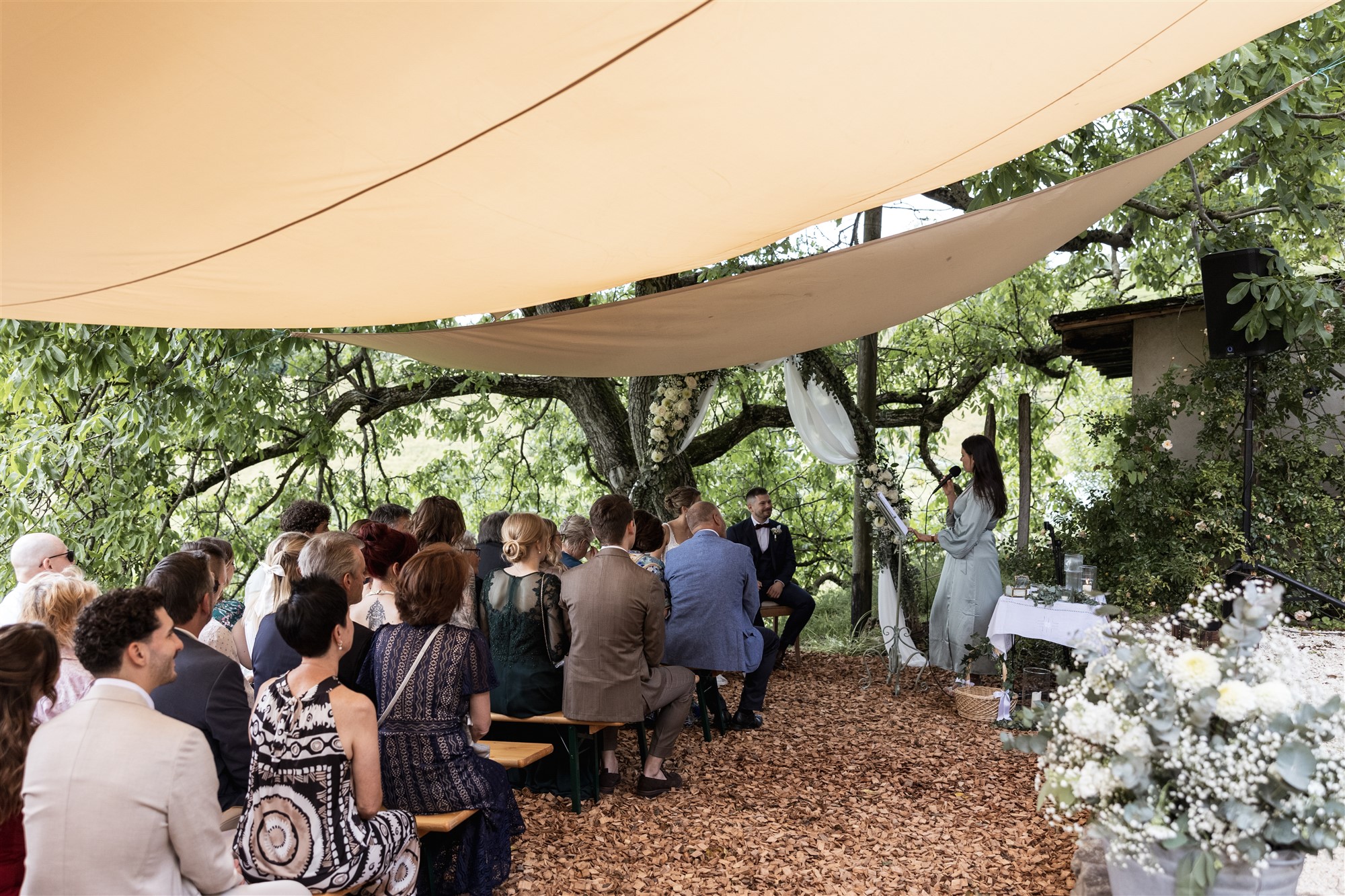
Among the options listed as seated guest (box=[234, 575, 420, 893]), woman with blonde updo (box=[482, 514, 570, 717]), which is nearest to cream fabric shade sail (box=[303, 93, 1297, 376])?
woman with blonde updo (box=[482, 514, 570, 717])

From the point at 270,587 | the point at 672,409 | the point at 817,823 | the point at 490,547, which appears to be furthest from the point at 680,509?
the point at 270,587

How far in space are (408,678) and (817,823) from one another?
72.9 inches

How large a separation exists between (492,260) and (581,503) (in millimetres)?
7601

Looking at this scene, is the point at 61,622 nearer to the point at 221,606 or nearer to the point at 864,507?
the point at 221,606

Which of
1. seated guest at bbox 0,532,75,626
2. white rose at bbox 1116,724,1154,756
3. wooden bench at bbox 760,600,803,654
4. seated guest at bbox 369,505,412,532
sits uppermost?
seated guest at bbox 369,505,412,532

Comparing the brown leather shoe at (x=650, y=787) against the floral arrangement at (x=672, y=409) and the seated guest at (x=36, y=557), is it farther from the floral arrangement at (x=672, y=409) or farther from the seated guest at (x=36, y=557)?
the floral arrangement at (x=672, y=409)

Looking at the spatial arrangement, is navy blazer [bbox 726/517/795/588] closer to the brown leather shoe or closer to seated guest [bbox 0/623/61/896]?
the brown leather shoe

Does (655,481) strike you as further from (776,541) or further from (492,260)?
(492,260)

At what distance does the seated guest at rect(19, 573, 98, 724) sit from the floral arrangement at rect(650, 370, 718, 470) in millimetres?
4571

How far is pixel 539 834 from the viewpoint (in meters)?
3.75

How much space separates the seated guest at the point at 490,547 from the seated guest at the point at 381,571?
0.88m

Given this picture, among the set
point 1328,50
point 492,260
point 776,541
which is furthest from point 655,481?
point 1328,50

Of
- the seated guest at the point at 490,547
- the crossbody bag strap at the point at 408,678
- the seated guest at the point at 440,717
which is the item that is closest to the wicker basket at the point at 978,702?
the seated guest at the point at 490,547

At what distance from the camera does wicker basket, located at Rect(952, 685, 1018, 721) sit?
5.25 meters
